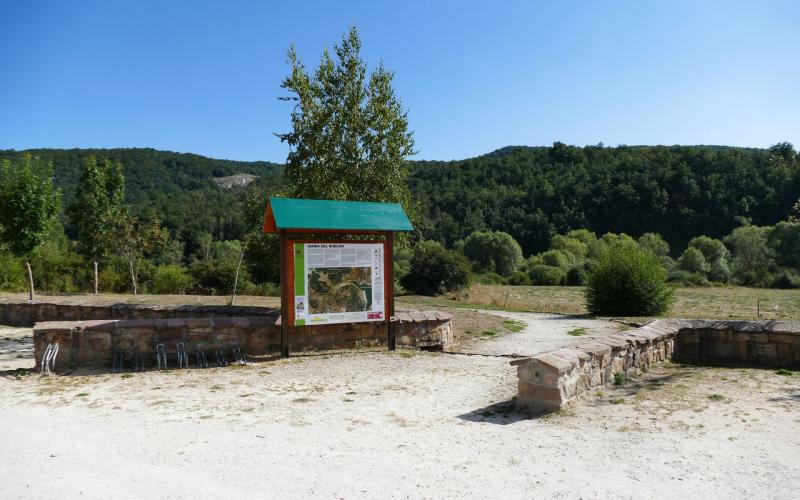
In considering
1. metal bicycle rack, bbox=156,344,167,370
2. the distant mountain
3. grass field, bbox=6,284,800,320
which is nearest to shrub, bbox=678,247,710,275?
grass field, bbox=6,284,800,320

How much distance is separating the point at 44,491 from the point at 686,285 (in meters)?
47.4

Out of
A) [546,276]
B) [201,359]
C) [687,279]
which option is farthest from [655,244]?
[201,359]

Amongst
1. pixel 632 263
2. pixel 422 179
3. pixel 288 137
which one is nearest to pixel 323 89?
pixel 288 137

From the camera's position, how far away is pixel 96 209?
18938 millimetres

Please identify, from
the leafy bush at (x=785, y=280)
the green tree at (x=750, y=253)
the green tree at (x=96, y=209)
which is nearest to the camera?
the green tree at (x=96, y=209)

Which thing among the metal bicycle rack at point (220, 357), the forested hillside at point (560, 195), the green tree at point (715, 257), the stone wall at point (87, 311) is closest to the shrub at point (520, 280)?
the green tree at point (715, 257)

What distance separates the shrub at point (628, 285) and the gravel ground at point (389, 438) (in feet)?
24.5

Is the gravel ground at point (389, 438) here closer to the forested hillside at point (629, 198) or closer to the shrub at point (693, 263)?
the shrub at point (693, 263)

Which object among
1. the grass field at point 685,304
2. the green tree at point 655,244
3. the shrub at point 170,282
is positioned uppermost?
the green tree at point 655,244

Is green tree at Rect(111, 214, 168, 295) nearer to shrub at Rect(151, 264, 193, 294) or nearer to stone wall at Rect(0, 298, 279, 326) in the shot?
shrub at Rect(151, 264, 193, 294)

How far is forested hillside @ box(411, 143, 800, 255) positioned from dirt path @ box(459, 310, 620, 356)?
53.6 metres

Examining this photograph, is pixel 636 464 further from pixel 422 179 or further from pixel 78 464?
pixel 422 179

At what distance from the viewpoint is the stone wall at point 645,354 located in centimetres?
565

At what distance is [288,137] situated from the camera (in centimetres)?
1259
